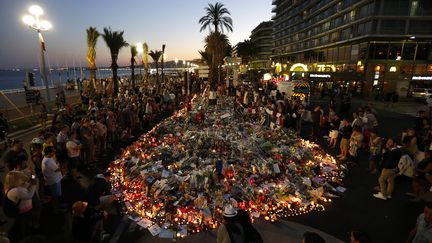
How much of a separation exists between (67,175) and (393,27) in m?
50.1

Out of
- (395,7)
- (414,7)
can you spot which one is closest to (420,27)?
(414,7)

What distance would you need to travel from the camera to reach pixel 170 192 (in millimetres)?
7461

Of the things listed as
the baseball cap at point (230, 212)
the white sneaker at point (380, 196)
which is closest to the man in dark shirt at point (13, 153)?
the baseball cap at point (230, 212)

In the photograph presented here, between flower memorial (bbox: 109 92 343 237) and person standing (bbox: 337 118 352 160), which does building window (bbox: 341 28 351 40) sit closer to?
person standing (bbox: 337 118 352 160)

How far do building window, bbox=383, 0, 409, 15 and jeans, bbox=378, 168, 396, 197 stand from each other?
142ft

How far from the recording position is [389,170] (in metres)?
7.66

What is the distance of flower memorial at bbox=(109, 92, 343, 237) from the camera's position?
677 cm

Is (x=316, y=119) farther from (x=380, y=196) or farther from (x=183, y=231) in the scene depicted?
(x=183, y=231)

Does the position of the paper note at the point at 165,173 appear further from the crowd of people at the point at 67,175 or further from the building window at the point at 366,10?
the building window at the point at 366,10

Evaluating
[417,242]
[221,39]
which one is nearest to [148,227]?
[417,242]

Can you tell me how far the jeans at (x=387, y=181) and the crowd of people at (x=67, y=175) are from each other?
820 centimetres

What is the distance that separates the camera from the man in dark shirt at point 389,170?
747cm

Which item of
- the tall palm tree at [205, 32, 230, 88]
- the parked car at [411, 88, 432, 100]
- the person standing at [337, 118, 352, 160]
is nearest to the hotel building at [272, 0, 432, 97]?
the parked car at [411, 88, 432, 100]

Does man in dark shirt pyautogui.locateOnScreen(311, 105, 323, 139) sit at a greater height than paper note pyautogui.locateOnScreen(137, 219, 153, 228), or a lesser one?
greater
